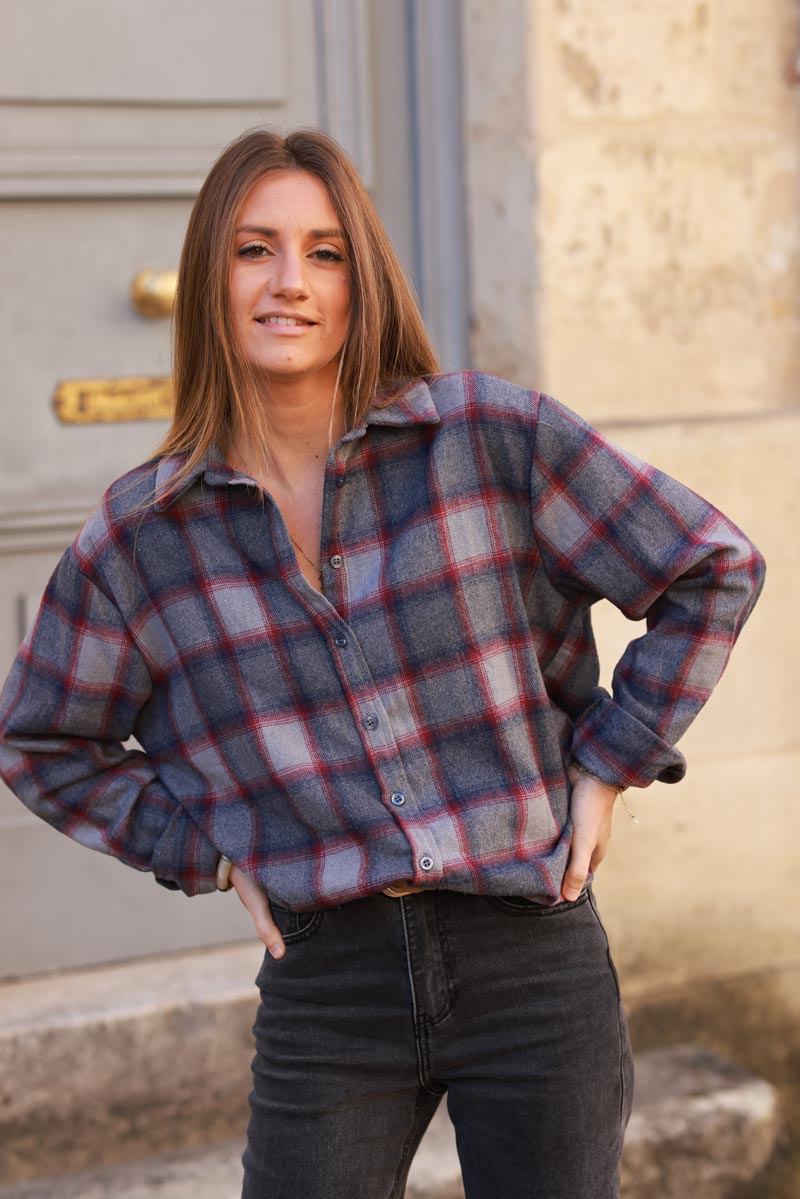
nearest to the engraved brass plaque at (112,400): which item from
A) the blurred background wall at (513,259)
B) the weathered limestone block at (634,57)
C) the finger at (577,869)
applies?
the blurred background wall at (513,259)

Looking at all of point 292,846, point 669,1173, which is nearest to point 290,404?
point 292,846

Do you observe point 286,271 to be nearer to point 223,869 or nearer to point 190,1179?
point 223,869

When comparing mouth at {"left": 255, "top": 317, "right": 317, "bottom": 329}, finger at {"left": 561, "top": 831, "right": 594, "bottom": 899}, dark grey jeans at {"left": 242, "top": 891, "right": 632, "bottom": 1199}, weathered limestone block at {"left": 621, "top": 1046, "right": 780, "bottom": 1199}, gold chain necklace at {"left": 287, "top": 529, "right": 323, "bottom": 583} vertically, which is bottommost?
weathered limestone block at {"left": 621, "top": 1046, "right": 780, "bottom": 1199}

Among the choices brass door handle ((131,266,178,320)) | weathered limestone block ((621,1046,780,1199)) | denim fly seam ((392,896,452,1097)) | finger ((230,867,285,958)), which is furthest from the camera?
brass door handle ((131,266,178,320))

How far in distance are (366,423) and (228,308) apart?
8.8 inches

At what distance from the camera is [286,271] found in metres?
1.76

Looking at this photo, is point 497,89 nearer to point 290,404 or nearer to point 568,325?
point 568,325

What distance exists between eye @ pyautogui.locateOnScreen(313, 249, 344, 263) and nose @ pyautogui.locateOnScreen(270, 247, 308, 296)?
0.03 metres

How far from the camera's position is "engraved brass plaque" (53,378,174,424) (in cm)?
309

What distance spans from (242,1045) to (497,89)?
6.63 feet

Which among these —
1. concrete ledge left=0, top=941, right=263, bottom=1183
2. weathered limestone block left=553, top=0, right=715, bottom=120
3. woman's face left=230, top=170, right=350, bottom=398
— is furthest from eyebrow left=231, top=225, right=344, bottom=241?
concrete ledge left=0, top=941, right=263, bottom=1183

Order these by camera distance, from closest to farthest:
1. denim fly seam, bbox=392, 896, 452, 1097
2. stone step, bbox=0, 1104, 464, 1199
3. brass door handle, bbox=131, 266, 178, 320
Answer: denim fly seam, bbox=392, 896, 452, 1097, stone step, bbox=0, 1104, 464, 1199, brass door handle, bbox=131, 266, 178, 320

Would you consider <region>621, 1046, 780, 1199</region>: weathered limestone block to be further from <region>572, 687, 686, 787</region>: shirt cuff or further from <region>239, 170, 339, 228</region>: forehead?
<region>239, 170, 339, 228</region>: forehead

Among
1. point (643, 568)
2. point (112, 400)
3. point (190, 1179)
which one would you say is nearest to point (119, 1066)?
point (190, 1179)
